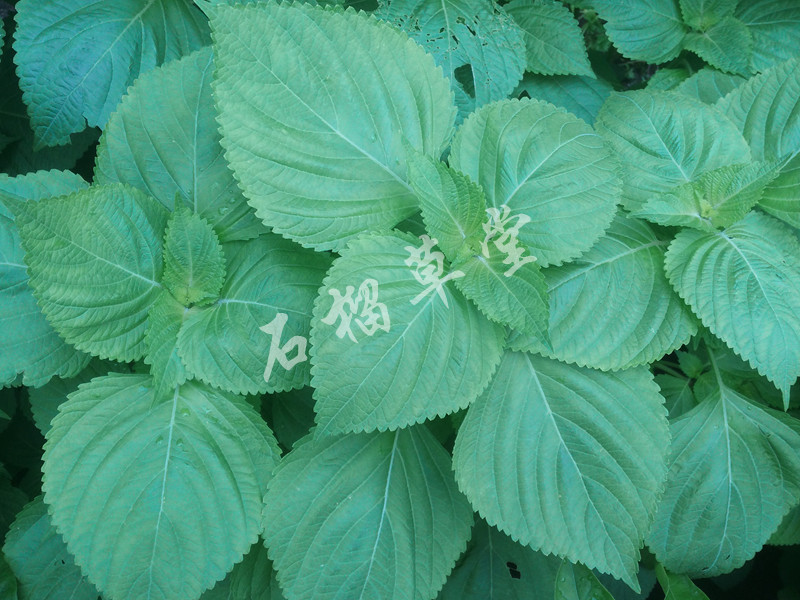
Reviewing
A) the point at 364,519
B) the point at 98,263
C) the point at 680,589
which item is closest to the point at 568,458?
the point at 364,519

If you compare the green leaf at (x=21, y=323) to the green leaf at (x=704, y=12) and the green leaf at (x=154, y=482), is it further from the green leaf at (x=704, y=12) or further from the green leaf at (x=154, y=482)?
the green leaf at (x=704, y=12)

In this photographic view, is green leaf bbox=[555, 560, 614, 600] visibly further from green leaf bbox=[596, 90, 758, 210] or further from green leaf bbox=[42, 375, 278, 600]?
green leaf bbox=[596, 90, 758, 210]

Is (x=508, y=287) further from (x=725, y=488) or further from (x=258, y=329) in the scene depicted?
(x=725, y=488)

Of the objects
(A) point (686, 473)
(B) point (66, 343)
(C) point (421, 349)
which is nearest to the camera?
(C) point (421, 349)

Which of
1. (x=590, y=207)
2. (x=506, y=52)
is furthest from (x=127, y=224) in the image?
(x=506, y=52)

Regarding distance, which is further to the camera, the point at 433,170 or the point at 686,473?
the point at 686,473

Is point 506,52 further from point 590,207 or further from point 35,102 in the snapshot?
point 35,102

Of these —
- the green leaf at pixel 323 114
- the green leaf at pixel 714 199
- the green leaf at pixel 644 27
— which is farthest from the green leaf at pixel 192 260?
the green leaf at pixel 644 27

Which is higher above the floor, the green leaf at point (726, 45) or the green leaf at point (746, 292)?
the green leaf at point (726, 45)
